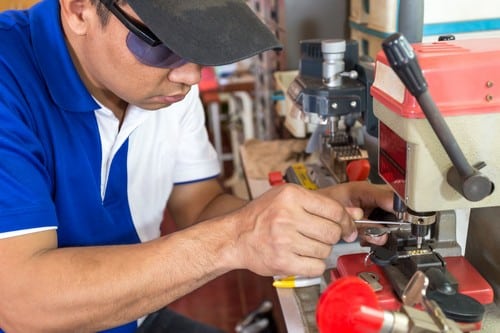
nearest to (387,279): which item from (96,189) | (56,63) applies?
(96,189)

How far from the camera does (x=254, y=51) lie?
0.77m

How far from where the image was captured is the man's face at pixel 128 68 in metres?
0.81

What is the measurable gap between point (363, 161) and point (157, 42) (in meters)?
0.57

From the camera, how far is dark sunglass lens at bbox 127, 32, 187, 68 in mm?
786

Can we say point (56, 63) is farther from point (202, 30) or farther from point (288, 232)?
point (288, 232)

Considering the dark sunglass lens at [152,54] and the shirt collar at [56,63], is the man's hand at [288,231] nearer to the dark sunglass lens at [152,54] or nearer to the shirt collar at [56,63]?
the dark sunglass lens at [152,54]

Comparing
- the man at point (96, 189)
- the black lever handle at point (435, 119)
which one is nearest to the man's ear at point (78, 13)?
the man at point (96, 189)

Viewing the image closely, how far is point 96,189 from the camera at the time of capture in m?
1.04

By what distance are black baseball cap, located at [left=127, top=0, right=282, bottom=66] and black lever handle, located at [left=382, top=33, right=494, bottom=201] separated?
0.27 metres

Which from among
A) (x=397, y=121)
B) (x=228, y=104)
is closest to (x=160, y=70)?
(x=397, y=121)

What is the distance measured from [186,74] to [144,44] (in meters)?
0.10

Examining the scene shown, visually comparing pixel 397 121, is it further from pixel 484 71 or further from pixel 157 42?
pixel 157 42

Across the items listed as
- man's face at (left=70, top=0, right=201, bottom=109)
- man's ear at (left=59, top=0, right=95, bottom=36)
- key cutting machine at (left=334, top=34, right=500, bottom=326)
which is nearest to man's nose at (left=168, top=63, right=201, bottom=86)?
man's face at (left=70, top=0, right=201, bottom=109)

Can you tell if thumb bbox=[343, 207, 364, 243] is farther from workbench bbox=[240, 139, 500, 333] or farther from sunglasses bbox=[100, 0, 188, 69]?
sunglasses bbox=[100, 0, 188, 69]
